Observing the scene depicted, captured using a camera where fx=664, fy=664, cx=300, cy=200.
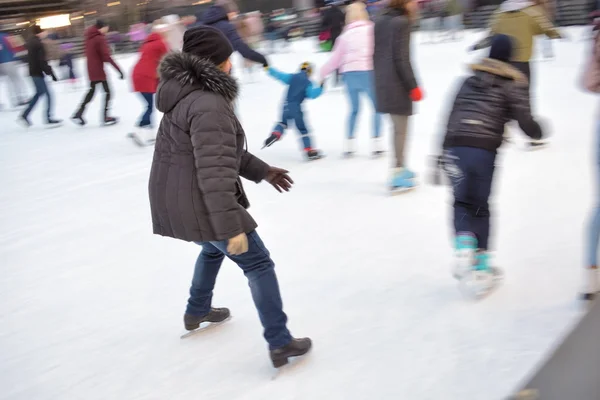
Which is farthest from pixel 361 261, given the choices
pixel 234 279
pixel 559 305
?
pixel 559 305

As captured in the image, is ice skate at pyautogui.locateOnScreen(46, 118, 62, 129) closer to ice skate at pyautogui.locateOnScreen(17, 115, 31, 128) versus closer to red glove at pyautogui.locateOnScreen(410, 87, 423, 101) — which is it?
ice skate at pyautogui.locateOnScreen(17, 115, 31, 128)

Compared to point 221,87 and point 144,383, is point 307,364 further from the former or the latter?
point 221,87

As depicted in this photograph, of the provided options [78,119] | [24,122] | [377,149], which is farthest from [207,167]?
[24,122]

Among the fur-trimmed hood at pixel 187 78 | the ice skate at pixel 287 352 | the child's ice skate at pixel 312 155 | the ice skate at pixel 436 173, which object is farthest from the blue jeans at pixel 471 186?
the child's ice skate at pixel 312 155

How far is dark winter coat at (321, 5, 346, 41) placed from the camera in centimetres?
1216

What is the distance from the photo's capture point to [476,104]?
115 inches

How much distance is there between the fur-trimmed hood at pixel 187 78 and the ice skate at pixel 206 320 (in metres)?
1.06

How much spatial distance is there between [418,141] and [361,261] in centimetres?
299

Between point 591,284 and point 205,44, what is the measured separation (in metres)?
1.91

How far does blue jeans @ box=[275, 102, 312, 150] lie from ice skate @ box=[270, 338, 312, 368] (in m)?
3.42

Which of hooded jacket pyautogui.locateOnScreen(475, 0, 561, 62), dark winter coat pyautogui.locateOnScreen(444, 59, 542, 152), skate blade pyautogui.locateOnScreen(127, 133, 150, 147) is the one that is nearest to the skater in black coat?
dark winter coat pyautogui.locateOnScreen(444, 59, 542, 152)

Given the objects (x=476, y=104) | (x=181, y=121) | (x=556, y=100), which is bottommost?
(x=556, y=100)

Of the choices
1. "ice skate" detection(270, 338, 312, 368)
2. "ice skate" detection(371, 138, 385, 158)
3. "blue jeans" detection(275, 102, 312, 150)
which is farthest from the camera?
"ice skate" detection(371, 138, 385, 158)

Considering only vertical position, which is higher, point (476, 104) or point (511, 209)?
point (476, 104)
